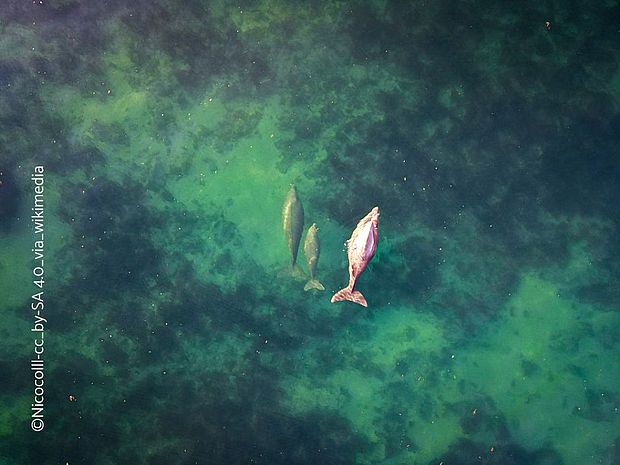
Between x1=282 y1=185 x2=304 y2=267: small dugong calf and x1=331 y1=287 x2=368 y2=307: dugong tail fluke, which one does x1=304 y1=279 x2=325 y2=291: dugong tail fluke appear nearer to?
x1=331 y1=287 x2=368 y2=307: dugong tail fluke

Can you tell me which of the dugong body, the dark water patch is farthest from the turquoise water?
the dugong body

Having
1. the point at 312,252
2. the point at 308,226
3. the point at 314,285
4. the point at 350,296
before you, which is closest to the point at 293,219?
the point at 308,226

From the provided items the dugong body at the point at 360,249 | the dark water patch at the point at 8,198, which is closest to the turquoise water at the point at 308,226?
the dark water patch at the point at 8,198

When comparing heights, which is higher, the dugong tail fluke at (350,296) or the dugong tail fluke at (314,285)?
the dugong tail fluke at (314,285)

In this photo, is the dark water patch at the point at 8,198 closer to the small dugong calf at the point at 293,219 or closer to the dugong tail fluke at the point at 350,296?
the small dugong calf at the point at 293,219

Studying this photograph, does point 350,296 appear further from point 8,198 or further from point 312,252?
point 8,198

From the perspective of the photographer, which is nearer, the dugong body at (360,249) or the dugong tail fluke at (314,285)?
the dugong body at (360,249)
